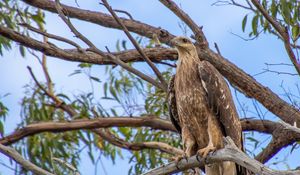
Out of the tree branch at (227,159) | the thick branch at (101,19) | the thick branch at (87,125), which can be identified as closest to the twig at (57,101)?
the thick branch at (87,125)

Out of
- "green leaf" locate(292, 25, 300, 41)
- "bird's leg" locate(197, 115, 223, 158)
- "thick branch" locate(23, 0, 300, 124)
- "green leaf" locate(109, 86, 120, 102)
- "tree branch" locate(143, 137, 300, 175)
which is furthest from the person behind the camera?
"green leaf" locate(109, 86, 120, 102)

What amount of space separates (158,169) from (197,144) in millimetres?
1150

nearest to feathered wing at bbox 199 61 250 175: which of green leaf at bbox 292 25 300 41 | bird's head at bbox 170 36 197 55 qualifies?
bird's head at bbox 170 36 197 55

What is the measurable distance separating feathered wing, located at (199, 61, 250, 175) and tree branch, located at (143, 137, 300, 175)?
0.40 m

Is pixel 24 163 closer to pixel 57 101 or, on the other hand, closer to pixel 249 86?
pixel 249 86

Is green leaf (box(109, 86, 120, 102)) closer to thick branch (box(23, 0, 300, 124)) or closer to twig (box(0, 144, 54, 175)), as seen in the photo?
thick branch (box(23, 0, 300, 124))

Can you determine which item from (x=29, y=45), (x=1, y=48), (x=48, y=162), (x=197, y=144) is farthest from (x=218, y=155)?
(x=48, y=162)

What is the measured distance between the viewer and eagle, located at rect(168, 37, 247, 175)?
6.36m

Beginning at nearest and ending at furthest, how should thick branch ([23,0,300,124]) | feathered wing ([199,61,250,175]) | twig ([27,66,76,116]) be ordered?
1. feathered wing ([199,61,250,175])
2. thick branch ([23,0,300,124])
3. twig ([27,66,76,116])

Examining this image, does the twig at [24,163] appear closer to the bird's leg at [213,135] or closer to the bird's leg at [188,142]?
the bird's leg at [213,135]

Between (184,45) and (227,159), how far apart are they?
166 cm

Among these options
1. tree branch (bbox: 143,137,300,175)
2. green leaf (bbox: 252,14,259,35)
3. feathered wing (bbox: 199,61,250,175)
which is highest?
green leaf (bbox: 252,14,259,35)

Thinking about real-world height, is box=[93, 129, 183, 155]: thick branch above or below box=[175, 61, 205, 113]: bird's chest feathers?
above

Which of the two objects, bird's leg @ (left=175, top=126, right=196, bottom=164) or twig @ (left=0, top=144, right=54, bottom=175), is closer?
twig @ (left=0, top=144, right=54, bottom=175)
